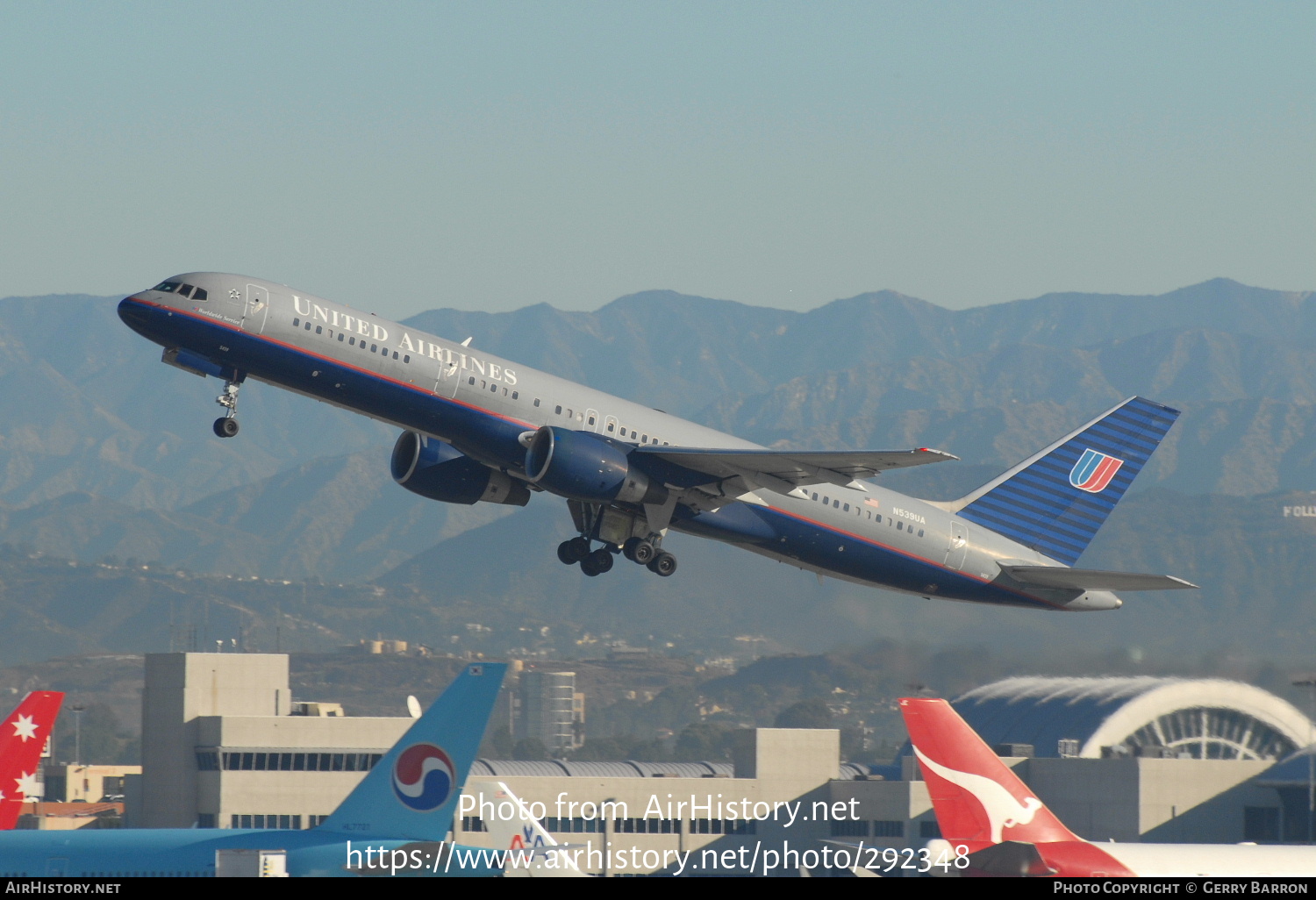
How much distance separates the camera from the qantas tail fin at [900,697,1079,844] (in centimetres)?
3198

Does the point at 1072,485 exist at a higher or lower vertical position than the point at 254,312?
lower

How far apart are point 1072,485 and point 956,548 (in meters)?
5.67

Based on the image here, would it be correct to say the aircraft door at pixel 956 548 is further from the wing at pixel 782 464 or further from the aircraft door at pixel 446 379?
the aircraft door at pixel 446 379

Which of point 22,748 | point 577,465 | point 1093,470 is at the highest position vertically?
point 1093,470

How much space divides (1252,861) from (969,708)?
58.6m

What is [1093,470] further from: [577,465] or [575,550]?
[577,465]

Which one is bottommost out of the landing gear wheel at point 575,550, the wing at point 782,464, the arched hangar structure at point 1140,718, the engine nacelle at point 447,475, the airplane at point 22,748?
the airplane at point 22,748

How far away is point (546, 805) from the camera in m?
70.2

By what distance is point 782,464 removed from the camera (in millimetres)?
43438

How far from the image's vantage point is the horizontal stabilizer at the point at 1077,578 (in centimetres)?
4591

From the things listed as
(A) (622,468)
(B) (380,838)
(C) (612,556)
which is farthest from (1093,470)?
(B) (380,838)

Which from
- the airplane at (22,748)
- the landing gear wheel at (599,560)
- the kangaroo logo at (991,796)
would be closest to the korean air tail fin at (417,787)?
the kangaroo logo at (991,796)

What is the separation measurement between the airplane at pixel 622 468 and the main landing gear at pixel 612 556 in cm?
6

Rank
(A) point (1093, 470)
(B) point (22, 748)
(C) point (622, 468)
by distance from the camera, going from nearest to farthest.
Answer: (B) point (22, 748) < (C) point (622, 468) < (A) point (1093, 470)
